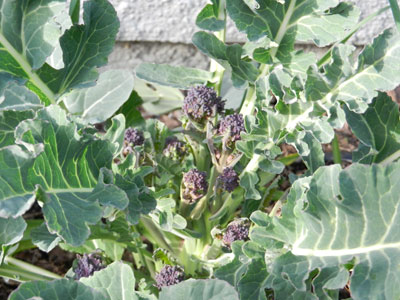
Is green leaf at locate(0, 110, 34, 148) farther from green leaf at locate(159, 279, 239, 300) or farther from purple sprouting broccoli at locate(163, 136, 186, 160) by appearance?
green leaf at locate(159, 279, 239, 300)

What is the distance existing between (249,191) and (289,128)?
0.44 ft

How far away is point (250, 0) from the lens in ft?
3.46

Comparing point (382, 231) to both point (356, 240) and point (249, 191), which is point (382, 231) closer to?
point (356, 240)

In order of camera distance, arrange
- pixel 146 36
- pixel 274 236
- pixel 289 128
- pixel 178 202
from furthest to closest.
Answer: pixel 146 36, pixel 178 202, pixel 289 128, pixel 274 236

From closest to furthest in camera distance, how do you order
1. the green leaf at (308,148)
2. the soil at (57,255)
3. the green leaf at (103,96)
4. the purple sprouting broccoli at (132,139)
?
the green leaf at (308,148)
the purple sprouting broccoli at (132,139)
the green leaf at (103,96)
the soil at (57,255)

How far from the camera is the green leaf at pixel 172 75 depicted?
3.85 ft

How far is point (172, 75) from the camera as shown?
1208 millimetres

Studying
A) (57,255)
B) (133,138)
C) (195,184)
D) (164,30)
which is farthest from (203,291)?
(164,30)

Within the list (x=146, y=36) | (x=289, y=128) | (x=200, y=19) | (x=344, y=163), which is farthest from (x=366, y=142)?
(x=146, y=36)

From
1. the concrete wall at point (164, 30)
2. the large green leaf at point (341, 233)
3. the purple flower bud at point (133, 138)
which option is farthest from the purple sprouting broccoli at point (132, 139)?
the concrete wall at point (164, 30)

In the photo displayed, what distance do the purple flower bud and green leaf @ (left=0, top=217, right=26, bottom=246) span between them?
28 cm

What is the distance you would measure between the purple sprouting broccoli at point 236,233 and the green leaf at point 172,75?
308mm

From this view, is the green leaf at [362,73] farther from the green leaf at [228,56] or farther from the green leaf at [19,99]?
the green leaf at [19,99]

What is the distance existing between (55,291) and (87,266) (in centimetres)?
26
